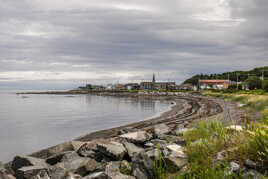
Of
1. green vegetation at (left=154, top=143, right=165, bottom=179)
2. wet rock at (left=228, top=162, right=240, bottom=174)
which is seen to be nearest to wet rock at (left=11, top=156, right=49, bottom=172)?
green vegetation at (left=154, top=143, right=165, bottom=179)

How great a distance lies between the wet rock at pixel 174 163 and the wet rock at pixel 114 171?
1033 mm

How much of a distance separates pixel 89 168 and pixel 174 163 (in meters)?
2.79

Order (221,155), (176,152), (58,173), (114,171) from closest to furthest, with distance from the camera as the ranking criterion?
(221,155), (114,171), (176,152), (58,173)

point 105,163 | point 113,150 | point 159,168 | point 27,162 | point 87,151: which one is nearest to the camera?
point 159,168

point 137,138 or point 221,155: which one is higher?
point 221,155

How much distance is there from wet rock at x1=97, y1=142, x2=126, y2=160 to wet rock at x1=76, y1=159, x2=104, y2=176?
0.51 meters

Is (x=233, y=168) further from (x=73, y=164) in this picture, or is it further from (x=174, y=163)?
(x=73, y=164)

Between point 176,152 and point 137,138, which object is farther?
point 137,138

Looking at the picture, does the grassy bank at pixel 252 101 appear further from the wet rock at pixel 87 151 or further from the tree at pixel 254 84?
the tree at pixel 254 84

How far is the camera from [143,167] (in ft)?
19.5

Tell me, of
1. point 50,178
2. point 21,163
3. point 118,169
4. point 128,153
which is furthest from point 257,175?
point 21,163

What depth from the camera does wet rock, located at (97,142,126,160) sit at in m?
7.37

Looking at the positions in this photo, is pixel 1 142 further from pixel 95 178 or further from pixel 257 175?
pixel 257 175

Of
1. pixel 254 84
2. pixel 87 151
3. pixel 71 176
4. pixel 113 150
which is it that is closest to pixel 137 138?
pixel 113 150
